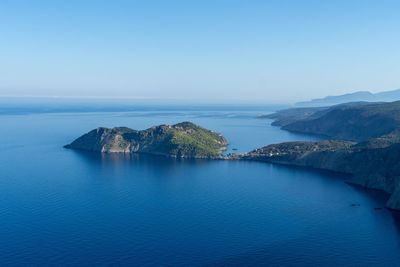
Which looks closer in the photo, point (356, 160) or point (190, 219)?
point (190, 219)

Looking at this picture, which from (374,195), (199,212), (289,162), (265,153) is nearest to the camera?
(199,212)

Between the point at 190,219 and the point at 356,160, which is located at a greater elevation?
the point at 356,160

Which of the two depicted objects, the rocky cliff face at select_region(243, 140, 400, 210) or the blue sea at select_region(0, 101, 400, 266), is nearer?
the blue sea at select_region(0, 101, 400, 266)

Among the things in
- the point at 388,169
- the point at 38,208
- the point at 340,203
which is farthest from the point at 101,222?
the point at 388,169

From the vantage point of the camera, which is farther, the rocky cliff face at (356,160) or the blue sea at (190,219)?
the rocky cliff face at (356,160)

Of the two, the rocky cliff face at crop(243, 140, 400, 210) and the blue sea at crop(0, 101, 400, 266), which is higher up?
the rocky cliff face at crop(243, 140, 400, 210)

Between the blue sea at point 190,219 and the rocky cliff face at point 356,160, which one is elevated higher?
the rocky cliff face at point 356,160

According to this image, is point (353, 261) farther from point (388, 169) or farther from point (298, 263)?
point (388, 169)

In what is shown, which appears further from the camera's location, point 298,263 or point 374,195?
point 374,195
